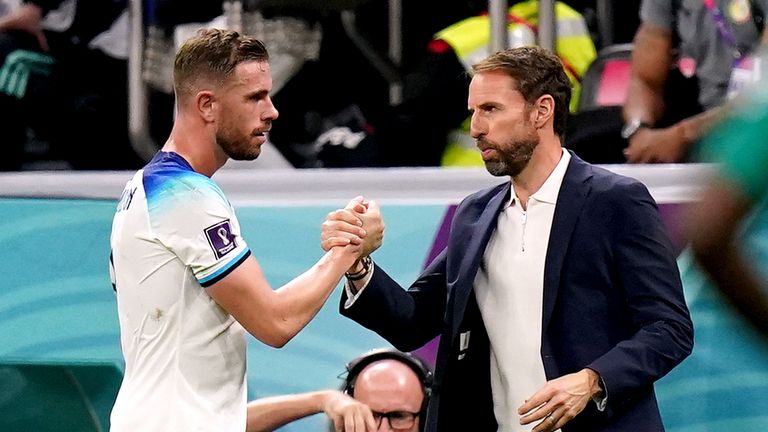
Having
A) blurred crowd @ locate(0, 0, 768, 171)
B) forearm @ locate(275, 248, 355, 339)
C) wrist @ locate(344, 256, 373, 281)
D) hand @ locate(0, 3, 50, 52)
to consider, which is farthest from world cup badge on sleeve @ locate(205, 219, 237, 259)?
hand @ locate(0, 3, 50, 52)

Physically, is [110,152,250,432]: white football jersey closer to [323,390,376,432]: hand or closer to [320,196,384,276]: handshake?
[320,196,384,276]: handshake

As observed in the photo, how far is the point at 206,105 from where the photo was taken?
2986mm

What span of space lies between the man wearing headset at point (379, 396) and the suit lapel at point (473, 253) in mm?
817

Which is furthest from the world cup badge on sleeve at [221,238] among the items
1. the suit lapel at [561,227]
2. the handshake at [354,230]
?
the suit lapel at [561,227]

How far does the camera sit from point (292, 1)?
493cm

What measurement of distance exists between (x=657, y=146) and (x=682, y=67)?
1.48ft

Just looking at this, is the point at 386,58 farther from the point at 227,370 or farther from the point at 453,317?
the point at 227,370

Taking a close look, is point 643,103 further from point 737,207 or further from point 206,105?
point 737,207

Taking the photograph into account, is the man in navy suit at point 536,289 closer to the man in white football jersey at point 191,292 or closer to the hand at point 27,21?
the man in white football jersey at point 191,292

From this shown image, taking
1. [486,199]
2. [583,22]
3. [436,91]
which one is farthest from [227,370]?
[583,22]

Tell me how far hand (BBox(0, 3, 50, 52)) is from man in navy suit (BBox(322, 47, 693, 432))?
2533 mm

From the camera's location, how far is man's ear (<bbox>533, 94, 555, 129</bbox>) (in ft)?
10.8

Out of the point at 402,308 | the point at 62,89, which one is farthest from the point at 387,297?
the point at 62,89

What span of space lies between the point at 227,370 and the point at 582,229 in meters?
0.85
